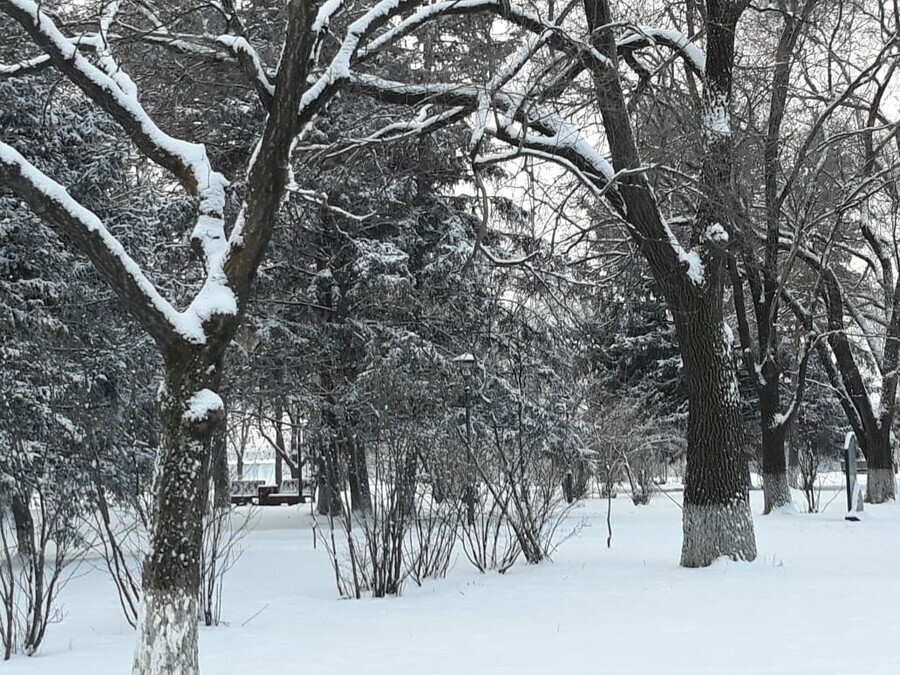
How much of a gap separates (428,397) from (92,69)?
8276 mm

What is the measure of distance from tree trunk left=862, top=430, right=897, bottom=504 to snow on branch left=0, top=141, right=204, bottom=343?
→ 17.7m

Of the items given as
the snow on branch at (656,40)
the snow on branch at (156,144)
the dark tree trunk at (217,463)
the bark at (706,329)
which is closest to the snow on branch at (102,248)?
the snow on branch at (156,144)

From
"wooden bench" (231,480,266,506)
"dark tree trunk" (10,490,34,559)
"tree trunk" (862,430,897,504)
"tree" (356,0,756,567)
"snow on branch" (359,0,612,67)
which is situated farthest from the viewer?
"wooden bench" (231,480,266,506)

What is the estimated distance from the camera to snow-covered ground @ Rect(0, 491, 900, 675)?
593 centimetres

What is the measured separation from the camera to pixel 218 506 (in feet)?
28.0

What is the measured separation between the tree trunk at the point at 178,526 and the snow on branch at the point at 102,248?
0.65 ft

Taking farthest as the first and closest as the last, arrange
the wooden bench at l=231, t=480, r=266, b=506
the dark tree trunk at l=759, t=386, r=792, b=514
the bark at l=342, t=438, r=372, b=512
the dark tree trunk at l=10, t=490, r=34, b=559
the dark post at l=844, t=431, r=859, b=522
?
the wooden bench at l=231, t=480, r=266, b=506, the dark tree trunk at l=759, t=386, r=792, b=514, the dark post at l=844, t=431, r=859, b=522, the bark at l=342, t=438, r=372, b=512, the dark tree trunk at l=10, t=490, r=34, b=559

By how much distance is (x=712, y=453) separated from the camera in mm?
9688

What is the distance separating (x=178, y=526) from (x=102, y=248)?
1630 millimetres

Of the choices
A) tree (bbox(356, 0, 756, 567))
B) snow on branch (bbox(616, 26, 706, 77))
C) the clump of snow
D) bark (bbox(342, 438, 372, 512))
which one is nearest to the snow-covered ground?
tree (bbox(356, 0, 756, 567))

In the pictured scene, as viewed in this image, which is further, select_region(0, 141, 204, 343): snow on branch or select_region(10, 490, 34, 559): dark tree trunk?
select_region(10, 490, 34, 559): dark tree trunk

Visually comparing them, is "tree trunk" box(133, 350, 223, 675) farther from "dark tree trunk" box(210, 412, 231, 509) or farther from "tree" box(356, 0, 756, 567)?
"tree" box(356, 0, 756, 567)

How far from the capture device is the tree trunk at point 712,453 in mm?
9578

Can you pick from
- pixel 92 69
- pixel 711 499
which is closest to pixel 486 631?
pixel 711 499
